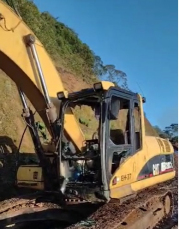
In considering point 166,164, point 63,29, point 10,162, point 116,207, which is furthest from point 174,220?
point 63,29

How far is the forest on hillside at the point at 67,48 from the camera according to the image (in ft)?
74.0

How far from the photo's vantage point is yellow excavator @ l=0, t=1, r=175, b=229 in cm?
567

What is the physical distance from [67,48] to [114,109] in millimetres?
23340

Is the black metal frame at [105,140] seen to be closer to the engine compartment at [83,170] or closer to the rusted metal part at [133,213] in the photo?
the engine compartment at [83,170]

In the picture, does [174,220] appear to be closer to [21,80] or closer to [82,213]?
[82,213]

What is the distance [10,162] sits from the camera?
9461 millimetres

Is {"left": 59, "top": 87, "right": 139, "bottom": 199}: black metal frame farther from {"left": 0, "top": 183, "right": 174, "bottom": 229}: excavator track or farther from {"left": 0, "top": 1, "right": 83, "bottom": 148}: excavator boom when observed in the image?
{"left": 0, "top": 1, "right": 83, "bottom": 148}: excavator boom

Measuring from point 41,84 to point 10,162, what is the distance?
3625 mm

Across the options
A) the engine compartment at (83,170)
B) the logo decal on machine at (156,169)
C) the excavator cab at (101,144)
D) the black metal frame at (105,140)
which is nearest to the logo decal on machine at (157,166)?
the logo decal on machine at (156,169)

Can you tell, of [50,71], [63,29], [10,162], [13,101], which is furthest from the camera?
[63,29]

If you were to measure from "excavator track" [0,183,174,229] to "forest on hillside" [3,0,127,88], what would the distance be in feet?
51.9

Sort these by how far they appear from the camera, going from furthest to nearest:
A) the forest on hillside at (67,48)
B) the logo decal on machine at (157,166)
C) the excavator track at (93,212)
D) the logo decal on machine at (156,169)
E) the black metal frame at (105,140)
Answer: the forest on hillside at (67,48) → the logo decal on machine at (156,169) → the logo decal on machine at (157,166) → the black metal frame at (105,140) → the excavator track at (93,212)

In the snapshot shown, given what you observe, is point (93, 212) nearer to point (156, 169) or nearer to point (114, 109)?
point (114, 109)

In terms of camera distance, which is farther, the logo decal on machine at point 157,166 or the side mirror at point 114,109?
the logo decal on machine at point 157,166
